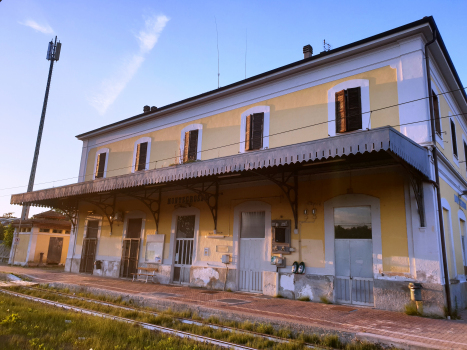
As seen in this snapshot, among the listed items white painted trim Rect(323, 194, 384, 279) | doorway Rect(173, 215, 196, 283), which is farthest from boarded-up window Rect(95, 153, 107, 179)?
white painted trim Rect(323, 194, 384, 279)

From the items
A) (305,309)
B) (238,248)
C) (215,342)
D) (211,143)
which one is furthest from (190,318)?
(211,143)

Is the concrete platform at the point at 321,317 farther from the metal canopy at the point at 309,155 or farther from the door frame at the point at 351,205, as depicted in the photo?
the metal canopy at the point at 309,155

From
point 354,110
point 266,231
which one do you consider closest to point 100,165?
point 266,231

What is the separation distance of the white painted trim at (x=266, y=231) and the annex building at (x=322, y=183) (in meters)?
0.04

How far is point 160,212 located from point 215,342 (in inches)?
384

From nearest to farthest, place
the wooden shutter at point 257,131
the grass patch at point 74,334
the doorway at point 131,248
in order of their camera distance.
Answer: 1. the grass patch at point 74,334
2. the wooden shutter at point 257,131
3. the doorway at point 131,248

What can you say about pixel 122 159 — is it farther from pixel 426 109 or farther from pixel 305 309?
pixel 426 109

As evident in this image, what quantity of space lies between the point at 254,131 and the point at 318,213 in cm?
390

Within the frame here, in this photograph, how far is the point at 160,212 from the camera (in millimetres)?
15102

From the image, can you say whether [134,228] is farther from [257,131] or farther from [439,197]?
[439,197]

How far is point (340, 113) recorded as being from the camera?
10.9m

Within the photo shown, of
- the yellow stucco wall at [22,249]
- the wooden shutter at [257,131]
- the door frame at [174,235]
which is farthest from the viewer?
the yellow stucco wall at [22,249]

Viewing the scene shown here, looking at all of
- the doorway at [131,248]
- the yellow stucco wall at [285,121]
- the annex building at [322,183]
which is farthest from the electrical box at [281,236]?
the doorway at [131,248]

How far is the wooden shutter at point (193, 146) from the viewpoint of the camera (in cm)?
1459
